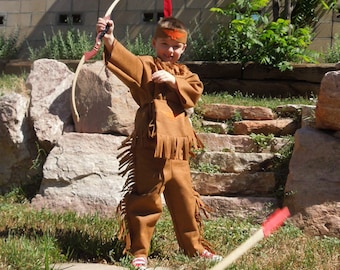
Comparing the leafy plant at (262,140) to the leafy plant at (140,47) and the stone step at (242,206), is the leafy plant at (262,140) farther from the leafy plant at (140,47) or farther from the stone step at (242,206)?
the leafy plant at (140,47)

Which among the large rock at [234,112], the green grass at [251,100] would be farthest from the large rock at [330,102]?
the green grass at [251,100]

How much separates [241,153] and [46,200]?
169 cm

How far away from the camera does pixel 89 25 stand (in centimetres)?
863

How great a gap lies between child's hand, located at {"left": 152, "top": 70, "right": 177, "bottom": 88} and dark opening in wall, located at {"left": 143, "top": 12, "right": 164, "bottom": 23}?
5.28m

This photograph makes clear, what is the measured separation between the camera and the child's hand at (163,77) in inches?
129

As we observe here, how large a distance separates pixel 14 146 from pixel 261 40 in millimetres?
3343

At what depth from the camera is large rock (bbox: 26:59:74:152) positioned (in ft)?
17.6

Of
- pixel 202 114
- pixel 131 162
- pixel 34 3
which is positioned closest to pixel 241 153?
pixel 202 114

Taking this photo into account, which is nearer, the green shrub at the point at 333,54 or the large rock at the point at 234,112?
the large rock at the point at 234,112

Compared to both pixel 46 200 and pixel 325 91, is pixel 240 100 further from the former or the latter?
pixel 46 200

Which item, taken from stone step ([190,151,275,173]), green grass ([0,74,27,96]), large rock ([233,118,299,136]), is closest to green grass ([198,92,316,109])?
large rock ([233,118,299,136])

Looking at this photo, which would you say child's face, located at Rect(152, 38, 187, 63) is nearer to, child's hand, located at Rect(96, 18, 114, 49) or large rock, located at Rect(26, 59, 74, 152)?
child's hand, located at Rect(96, 18, 114, 49)

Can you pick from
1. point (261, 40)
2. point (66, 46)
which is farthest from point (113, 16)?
point (261, 40)

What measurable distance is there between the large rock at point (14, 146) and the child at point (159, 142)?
7.25 feet
